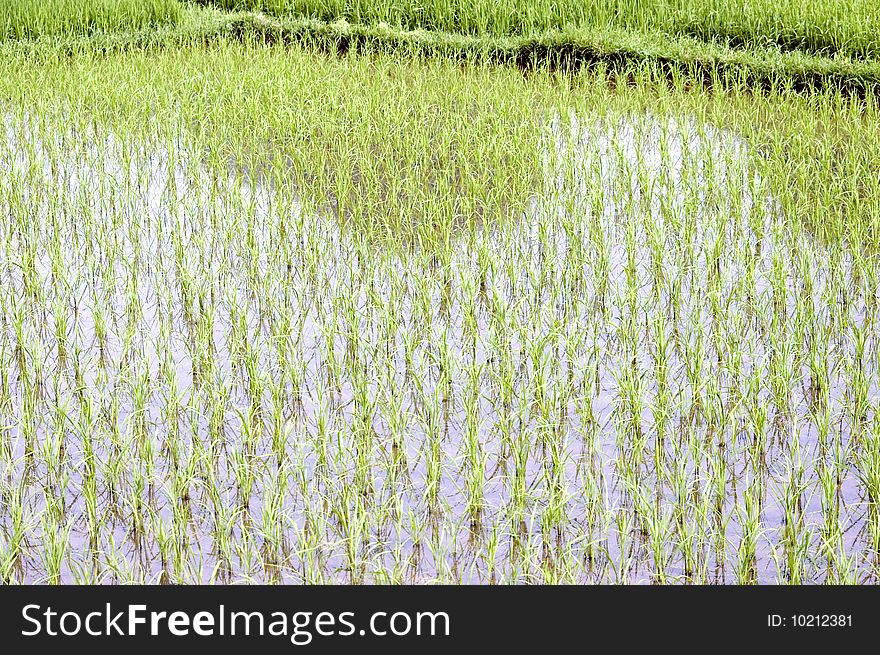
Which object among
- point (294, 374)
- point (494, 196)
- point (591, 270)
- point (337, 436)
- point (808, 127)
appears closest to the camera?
point (337, 436)

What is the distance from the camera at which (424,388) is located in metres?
3.32

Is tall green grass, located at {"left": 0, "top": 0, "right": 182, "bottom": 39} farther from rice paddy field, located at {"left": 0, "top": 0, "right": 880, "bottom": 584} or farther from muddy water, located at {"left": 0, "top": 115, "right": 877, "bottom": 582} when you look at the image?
muddy water, located at {"left": 0, "top": 115, "right": 877, "bottom": 582}

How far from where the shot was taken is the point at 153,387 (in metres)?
3.31

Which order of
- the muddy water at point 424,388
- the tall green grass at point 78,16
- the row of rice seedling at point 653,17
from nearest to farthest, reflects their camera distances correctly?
the muddy water at point 424,388 → the row of rice seedling at point 653,17 → the tall green grass at point 78,16

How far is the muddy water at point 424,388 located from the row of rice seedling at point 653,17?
2336mm

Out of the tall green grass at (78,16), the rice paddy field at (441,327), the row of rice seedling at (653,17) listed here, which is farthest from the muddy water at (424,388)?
the tall green grass at (78,16)

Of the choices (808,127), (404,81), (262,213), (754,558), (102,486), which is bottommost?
(754,558)

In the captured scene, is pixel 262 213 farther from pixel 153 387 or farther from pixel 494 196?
pixel 153 387

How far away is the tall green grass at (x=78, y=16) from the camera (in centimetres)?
803

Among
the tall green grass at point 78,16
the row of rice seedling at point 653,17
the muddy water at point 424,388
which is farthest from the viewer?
the tall green grass at point 78,16

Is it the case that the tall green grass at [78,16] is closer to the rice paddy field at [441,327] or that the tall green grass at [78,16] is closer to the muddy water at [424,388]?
the rice paddy field at [441,327]

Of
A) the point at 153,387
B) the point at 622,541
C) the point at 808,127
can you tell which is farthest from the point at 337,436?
the point at 808,127

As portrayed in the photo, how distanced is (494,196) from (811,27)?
3.15 meters

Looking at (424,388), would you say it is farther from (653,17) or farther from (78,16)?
(78,16)
